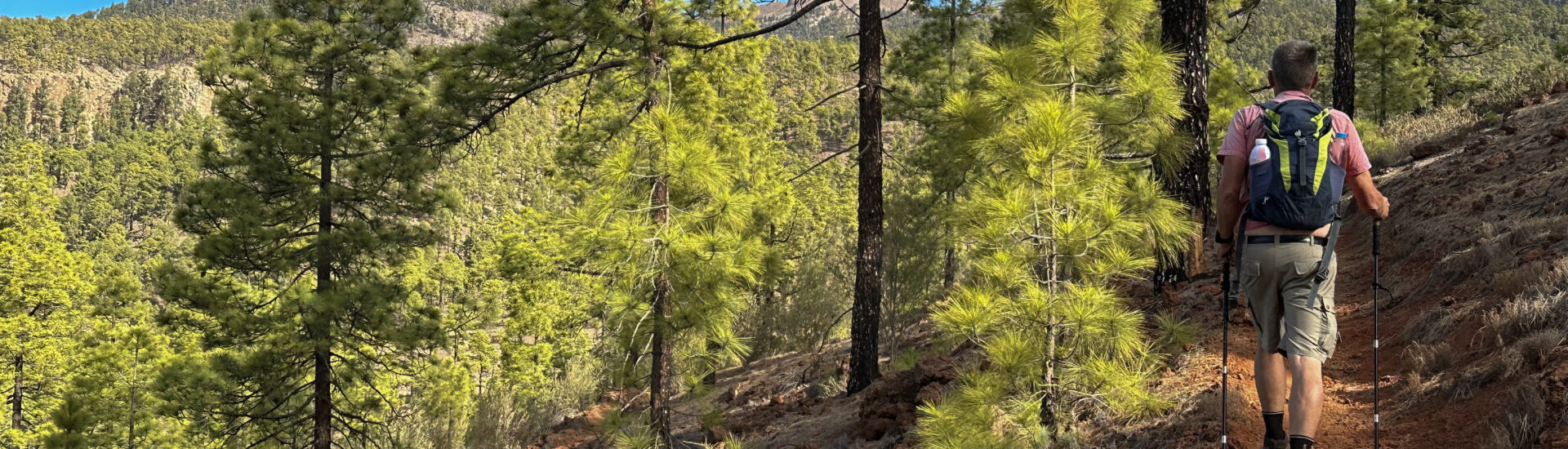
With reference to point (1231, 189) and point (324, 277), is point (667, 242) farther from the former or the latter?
point (324, 277)

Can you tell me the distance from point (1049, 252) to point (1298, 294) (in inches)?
57.9

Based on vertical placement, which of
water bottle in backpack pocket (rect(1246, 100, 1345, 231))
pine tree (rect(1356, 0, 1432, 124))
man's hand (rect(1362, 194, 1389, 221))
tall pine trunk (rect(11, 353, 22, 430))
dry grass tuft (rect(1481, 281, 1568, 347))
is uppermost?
pine tree (rect(1356, 0, 1432, 124))

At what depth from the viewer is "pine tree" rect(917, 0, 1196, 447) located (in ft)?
13.6

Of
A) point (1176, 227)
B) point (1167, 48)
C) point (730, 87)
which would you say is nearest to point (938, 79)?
point (730, 87)

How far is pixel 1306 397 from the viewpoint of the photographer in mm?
2789

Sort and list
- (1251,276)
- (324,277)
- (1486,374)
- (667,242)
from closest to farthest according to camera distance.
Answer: (1251,276) < (1486,374) < (667,242) < (324,277)

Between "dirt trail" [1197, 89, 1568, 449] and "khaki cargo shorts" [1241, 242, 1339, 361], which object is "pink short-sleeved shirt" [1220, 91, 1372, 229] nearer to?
"khaki cargo shorts" [1241, 242, 1339, 361]

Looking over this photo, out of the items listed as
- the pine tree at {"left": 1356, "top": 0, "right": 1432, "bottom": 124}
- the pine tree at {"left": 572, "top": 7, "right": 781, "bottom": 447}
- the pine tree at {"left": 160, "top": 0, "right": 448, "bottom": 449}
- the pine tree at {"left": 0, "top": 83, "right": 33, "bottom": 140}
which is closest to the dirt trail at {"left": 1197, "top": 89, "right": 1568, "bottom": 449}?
the pine tree at {"left": 572, "top": 7, "right": 781, "bottom": 447}

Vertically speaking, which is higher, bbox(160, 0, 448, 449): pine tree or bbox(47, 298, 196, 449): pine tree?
bbox(160, 0, 448, 449): pine tree

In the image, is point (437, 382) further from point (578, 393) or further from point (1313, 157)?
point (1313, 157)

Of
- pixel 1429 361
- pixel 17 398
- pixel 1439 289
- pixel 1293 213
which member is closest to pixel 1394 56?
pixel 1439 289

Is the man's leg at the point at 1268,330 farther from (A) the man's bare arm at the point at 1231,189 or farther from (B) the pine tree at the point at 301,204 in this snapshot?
(B) the pine tree at the point at 301,204

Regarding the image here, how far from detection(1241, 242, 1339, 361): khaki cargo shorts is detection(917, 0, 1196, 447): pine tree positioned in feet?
3.54

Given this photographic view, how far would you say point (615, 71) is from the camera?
9.77 metres
